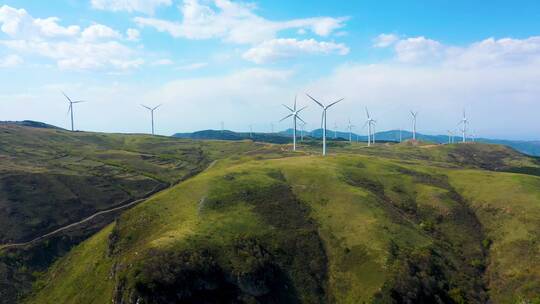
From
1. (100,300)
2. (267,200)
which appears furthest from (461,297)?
(100,300)

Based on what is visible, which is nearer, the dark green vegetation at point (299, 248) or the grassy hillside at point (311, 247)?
the grassy hillside at point (311, 247)

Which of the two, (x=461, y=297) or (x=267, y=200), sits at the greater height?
(x=267, y=200)

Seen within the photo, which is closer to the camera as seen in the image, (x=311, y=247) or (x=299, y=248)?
(x=299, y=248)

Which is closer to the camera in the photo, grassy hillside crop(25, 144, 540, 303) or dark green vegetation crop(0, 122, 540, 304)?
grassy hillside crop(25, 144, 540, 303)

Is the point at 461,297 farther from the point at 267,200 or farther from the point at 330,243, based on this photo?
the point at 267,200

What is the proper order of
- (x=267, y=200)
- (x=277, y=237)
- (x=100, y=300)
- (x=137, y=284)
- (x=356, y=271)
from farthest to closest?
1. (x=267, y=200)
2. (x=277, y=237)
3. (x=356, y=271)
4. (x=100, y=300)
5. (x=137, y=284)

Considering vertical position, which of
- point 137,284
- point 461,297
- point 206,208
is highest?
point 206,208

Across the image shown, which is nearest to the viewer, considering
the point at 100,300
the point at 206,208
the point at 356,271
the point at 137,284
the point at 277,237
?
the point at 137,284

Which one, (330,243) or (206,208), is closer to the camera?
(330,243)
